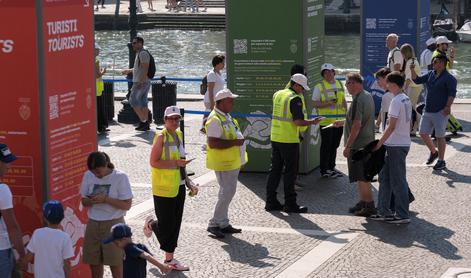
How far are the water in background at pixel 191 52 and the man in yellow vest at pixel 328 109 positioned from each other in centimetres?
1513

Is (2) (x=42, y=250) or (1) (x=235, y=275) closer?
(2) (x=42, y=250)

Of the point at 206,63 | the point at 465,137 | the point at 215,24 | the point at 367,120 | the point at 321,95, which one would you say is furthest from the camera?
the point at 215,24

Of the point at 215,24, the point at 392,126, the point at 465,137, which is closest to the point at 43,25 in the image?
the point at 392,126

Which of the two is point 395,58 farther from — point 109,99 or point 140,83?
point 109,99

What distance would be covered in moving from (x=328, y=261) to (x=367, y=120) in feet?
8.75

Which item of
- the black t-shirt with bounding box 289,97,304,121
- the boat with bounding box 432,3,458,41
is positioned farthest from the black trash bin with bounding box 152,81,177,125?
the boat with bounding box 432,3,458,41

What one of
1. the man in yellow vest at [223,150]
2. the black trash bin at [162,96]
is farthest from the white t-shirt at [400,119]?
the black trash bin at [162,96]

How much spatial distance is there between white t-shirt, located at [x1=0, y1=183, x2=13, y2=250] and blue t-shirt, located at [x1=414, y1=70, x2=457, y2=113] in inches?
348

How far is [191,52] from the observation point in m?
46.6

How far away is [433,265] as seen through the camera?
35.7ft

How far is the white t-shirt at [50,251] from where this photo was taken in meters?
8.27

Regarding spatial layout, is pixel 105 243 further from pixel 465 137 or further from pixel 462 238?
pixel 465 137

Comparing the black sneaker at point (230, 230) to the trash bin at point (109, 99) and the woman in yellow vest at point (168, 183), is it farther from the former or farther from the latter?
the trash bin at point (109, 99)

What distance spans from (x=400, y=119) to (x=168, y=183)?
335 cm
